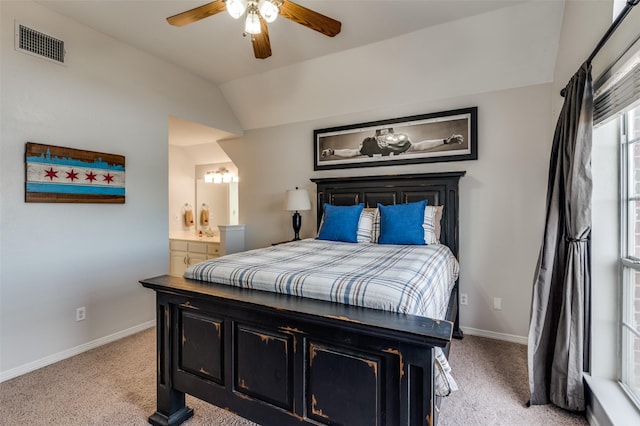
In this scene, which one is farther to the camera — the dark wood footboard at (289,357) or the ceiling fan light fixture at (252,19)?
the ceiling fan light fixture at (252,19)

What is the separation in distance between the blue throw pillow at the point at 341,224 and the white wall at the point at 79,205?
1.80 meters

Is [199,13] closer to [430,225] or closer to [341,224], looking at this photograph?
[341,224]

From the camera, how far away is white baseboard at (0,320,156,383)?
2.28 metres

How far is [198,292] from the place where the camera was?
163cm

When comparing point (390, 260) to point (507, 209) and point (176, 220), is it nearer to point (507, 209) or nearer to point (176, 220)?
point (507, 209)

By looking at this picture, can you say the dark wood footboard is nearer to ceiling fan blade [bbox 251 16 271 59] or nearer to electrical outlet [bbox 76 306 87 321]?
electrical outlet [bbox 76 306 87 321]

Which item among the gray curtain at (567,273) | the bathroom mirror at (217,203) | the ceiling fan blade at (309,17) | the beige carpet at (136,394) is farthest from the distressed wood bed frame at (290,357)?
the bathroom mirror at (217,203)

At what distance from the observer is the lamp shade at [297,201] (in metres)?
3.69

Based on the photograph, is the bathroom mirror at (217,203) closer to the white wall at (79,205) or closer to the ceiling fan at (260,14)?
the white wall at (79,205)

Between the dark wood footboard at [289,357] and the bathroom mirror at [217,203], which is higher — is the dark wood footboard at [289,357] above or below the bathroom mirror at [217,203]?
below

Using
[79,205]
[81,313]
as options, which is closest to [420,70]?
[79,205]

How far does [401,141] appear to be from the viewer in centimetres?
342

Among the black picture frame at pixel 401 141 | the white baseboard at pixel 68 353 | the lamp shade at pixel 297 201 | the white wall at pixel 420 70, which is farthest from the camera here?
the lamp shade at pixel 297 201

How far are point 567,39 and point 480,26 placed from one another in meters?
0.65
